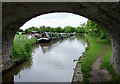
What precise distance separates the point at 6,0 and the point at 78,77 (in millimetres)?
3992

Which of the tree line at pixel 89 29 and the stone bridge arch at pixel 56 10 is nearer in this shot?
the stone bridge arch at pixel 56 10

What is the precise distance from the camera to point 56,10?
5.56 metres

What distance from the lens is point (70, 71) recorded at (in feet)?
24.7

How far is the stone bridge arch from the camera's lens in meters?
4.30

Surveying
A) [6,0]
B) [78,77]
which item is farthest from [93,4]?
[78,77]

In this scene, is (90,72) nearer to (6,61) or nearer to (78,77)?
(78,77)

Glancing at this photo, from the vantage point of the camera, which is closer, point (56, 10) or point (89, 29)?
point (56, 10)

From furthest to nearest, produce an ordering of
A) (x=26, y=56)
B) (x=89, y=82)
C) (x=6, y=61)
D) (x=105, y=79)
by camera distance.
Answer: (x=26, y=56) < (x=6, y=61) < (x=105, y=79) < (x=89, y=82)

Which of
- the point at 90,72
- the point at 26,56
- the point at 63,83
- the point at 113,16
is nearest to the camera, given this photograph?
the point at 113,16

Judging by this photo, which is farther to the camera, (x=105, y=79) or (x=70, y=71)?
(x=70, y=71)

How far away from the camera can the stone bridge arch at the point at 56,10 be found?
14.1 ft

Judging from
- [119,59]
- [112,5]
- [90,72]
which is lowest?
[90,72]

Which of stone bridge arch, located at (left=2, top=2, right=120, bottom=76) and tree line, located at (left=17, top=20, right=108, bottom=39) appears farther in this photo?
tree line, located at (left=17, top=20, right=108, bottom=39)

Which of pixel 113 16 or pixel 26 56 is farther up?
pixel 113 16
